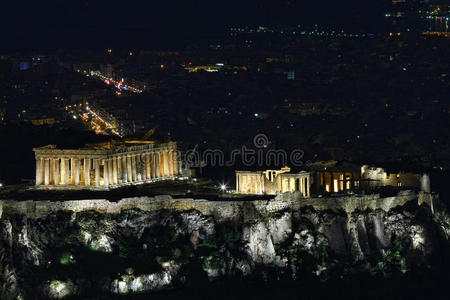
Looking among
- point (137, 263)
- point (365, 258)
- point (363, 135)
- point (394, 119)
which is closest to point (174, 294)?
point (137, 263)

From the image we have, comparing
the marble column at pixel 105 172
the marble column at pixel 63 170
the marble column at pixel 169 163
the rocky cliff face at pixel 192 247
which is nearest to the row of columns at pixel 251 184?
the rocky cliff face at pixel 192 247

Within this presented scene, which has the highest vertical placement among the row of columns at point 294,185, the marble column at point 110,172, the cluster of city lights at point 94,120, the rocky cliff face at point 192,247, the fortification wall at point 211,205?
the cluster of city lights at point 94,120

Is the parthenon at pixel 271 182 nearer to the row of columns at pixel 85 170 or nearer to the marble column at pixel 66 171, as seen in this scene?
the row of columns at pixel 85 170

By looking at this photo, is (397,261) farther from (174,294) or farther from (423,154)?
(423,154)

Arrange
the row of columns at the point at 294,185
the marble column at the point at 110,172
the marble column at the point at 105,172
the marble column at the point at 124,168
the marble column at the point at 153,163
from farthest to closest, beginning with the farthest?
the marble column at the point at 153,163
the marble column at the point at 124,168
the marble column at the point at 110,172
the marble column at the point at 105,172
the row of columns at the point at 294,185

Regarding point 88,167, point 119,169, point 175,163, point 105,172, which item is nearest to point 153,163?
point 175,163

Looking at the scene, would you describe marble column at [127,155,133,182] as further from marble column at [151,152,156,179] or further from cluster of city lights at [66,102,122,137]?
cluster of city lights at [66,102,122,137]

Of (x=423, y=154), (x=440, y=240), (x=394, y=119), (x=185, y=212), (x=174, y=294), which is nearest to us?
(x=174, y=294)
